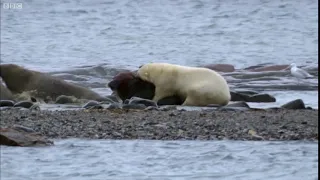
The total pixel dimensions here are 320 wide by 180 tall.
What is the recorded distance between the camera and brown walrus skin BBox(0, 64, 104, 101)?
45.7 feet

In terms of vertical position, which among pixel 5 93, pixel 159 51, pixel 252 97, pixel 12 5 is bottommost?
pixel 159 51

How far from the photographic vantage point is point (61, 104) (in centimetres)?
1348

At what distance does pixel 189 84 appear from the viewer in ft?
43.9

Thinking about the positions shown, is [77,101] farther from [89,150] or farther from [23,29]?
[23,29]

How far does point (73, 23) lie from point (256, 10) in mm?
8066

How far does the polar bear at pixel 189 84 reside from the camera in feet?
43.4

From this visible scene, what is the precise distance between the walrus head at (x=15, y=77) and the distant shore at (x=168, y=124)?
197cm

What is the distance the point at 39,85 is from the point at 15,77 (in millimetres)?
359

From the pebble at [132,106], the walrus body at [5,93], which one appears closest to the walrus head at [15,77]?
the walrus body at [5,93]

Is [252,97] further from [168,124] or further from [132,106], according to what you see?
[168,124]

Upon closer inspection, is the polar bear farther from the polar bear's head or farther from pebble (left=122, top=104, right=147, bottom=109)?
pebble (left=122, top=104, right=147, bottom=109)

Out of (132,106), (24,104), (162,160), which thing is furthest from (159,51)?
(162,160)

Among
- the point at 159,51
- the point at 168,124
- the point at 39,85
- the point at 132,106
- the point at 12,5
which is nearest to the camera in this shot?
the point at 168,124

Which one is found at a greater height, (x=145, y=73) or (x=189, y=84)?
(x=145, y=73)
